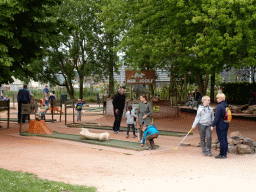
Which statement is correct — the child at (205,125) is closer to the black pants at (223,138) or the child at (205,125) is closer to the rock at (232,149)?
the black pants at (223,138)

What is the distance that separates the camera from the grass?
6.04 meters

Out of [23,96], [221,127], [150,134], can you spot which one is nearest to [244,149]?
[221,127]

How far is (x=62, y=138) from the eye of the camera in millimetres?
13203

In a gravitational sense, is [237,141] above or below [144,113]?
below

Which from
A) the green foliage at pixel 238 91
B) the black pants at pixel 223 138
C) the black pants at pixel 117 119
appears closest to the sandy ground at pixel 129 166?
the black pants at pixel 223 138

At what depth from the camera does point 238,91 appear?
31.9 metres

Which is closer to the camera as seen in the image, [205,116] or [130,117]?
[205,116]

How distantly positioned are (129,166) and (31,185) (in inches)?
109

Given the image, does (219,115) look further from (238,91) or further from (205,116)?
(238,91)

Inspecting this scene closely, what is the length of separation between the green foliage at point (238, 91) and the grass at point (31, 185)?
86.8 ft

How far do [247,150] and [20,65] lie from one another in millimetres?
9333

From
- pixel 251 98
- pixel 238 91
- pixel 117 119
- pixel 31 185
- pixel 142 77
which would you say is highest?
pixel 142 77

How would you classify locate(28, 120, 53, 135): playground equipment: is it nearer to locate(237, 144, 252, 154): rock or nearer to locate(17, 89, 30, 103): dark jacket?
locate(17, 89, 30, 103): dark jacket

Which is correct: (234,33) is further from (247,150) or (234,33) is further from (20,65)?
(20,65)
